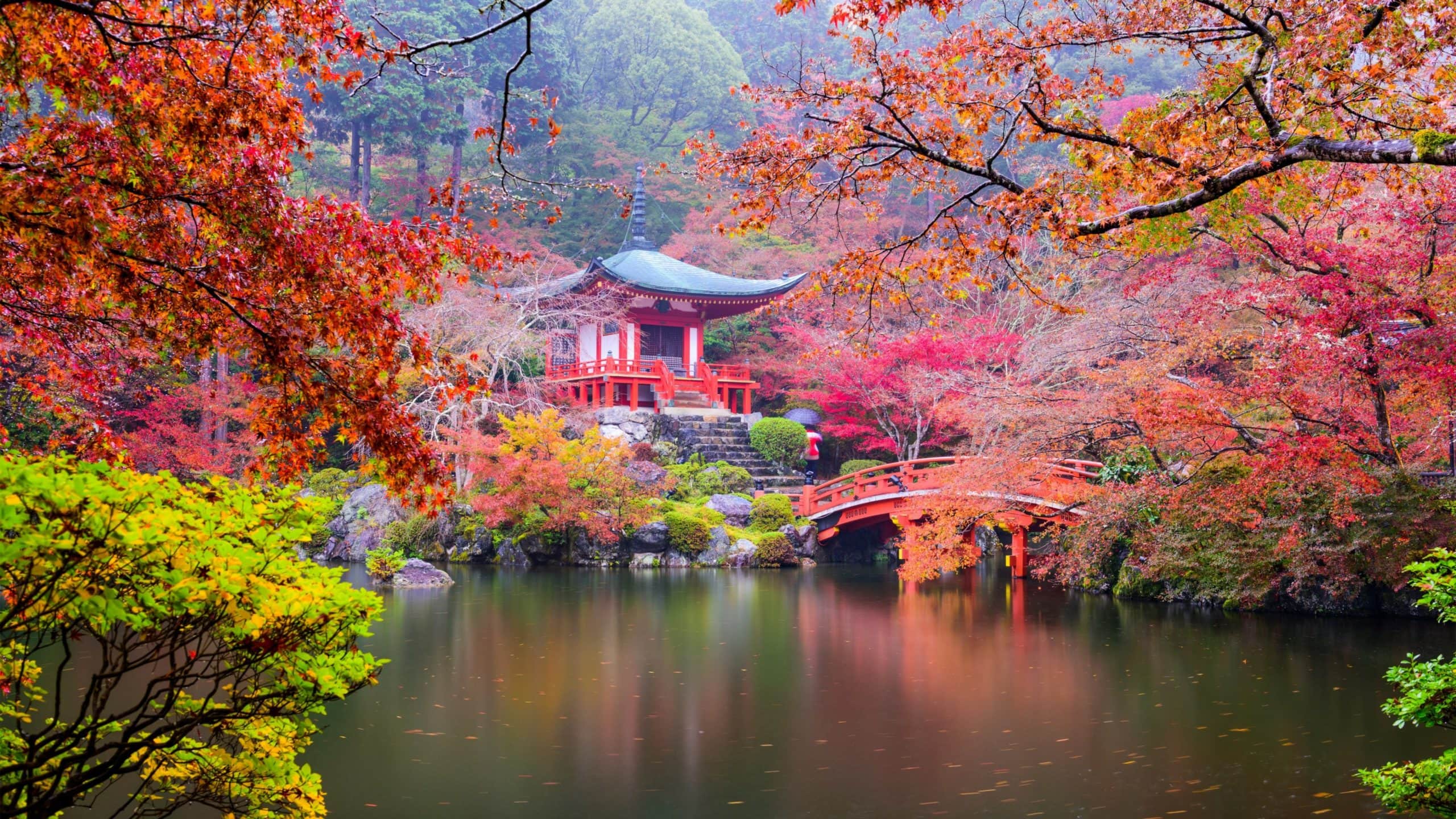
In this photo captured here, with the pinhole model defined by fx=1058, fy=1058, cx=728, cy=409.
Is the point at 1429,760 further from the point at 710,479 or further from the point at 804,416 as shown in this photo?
the point at 804,416

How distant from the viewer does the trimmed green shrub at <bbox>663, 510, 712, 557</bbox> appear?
16.5 m

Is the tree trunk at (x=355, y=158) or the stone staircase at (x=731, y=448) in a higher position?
the tree trunk at (x=355, y=158)

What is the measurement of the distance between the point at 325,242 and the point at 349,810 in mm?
2615

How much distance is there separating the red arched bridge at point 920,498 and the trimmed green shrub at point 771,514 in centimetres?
41

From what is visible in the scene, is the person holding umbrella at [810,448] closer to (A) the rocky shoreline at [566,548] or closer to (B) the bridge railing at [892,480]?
(B) the bridge railing at [892,480]

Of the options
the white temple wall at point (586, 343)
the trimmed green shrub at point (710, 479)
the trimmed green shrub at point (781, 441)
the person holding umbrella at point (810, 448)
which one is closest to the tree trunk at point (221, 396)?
the trimmed green shrub at point (710, 479)

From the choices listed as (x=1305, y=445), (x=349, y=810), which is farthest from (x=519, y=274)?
(x=349, y=810)

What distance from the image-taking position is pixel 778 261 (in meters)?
25.5

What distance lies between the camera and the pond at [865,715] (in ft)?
16.5

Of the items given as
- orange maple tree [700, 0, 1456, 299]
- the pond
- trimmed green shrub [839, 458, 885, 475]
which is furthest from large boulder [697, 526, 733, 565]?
orange maple tree [700, 0, 1456, 299]

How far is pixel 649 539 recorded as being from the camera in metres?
16.5

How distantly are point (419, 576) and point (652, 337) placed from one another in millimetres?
9765

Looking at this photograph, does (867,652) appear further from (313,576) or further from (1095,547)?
(313,576)

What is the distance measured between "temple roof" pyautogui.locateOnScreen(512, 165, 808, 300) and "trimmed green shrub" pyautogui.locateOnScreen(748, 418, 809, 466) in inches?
102
